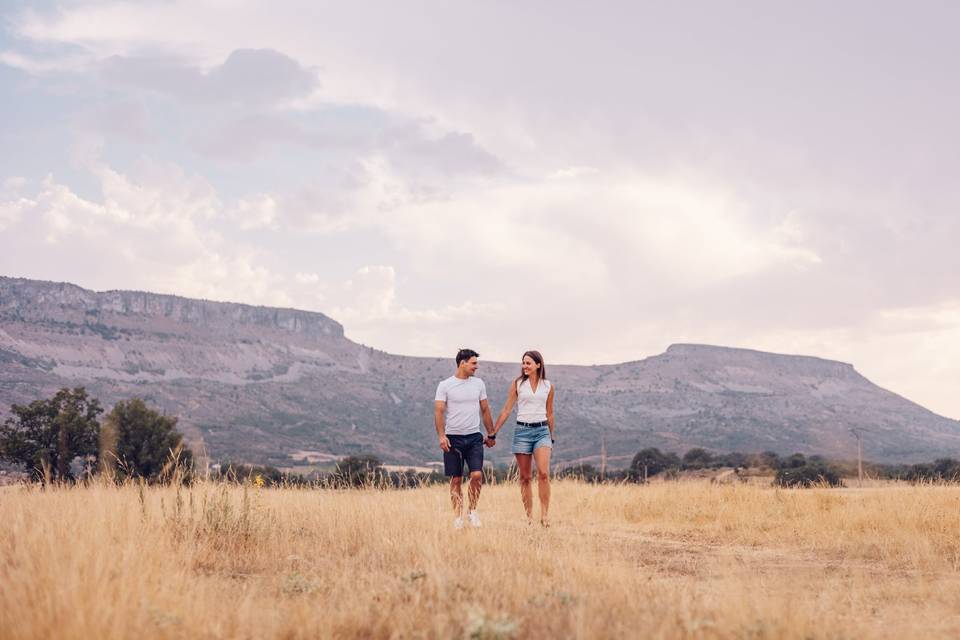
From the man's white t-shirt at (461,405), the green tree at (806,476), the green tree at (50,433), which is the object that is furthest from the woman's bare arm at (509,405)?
the green tree at (806,476)

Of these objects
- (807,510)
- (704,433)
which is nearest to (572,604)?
(807,510)

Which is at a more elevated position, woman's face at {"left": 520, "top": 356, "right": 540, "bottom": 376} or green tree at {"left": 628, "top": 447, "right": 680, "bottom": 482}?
woman's face at {"left": 520, "top": 356, "right": 540, "bottom": 376}

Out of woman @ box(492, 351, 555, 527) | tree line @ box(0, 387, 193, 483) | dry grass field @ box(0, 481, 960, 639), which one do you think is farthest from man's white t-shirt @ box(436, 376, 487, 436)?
tree line @ box(0, 387, 193, 483)

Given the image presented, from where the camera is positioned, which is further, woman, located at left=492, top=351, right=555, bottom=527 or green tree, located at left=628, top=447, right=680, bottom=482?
green tree, located at left=628, top=447, right=680, bottom=482

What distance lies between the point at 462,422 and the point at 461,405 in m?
0.21

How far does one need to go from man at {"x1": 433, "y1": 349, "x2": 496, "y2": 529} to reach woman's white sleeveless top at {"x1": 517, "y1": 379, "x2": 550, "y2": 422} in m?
0.57

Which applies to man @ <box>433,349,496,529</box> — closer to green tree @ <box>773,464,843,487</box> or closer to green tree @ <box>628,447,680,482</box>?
green tree @ <box>773,464,843,487</box>

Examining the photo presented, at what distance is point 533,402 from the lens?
11062mm

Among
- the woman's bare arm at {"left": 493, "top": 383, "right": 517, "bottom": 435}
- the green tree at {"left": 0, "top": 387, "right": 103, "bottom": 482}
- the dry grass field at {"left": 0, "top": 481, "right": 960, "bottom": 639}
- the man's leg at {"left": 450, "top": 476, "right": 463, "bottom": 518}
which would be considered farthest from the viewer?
the green tree at {"left": 0, "top": 387, "right": 103, "bottom": 482}

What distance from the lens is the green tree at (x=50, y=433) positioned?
30531 mm

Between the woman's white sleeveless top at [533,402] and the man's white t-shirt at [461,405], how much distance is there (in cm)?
63

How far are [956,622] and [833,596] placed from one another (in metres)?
0.97

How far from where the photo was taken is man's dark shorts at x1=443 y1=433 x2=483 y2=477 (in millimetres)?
10688

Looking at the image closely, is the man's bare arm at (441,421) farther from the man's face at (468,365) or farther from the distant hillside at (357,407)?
the distant hillside at (357,407)
